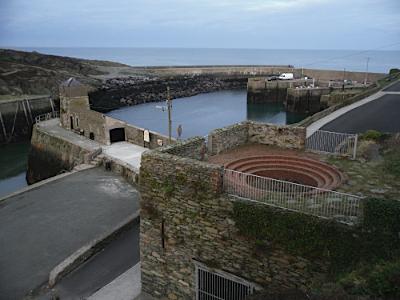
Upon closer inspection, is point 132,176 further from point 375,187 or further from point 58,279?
point 375,187

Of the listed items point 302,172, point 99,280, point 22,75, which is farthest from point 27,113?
point 302,172

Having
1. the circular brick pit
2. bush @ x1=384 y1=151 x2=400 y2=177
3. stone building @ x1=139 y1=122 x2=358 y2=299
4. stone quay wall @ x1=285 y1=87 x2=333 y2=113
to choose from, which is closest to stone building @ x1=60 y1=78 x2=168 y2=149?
the circular brick pit

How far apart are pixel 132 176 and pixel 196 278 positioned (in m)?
12.2

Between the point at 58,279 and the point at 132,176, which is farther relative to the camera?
the point at 132,176

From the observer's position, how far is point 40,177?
97.3 ft

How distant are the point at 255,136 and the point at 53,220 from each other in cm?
985

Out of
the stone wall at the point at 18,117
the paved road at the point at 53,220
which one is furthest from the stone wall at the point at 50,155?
the stone wall at the point at 18,117

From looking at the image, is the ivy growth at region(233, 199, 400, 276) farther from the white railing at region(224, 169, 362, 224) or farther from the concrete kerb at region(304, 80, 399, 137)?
the concrete kerb at region(304, 80, 399, 137)

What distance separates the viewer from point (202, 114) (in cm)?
5691

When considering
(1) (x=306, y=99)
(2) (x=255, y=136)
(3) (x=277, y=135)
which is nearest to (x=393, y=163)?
(3) (x=277, y=135)

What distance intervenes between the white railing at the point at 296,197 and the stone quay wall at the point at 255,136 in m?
3.52

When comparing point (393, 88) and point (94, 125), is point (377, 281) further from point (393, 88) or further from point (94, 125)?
point (393, 88)

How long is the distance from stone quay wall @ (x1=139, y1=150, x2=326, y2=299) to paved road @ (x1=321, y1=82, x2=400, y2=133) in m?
15.1

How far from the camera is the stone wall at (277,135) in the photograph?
42.7 feet
